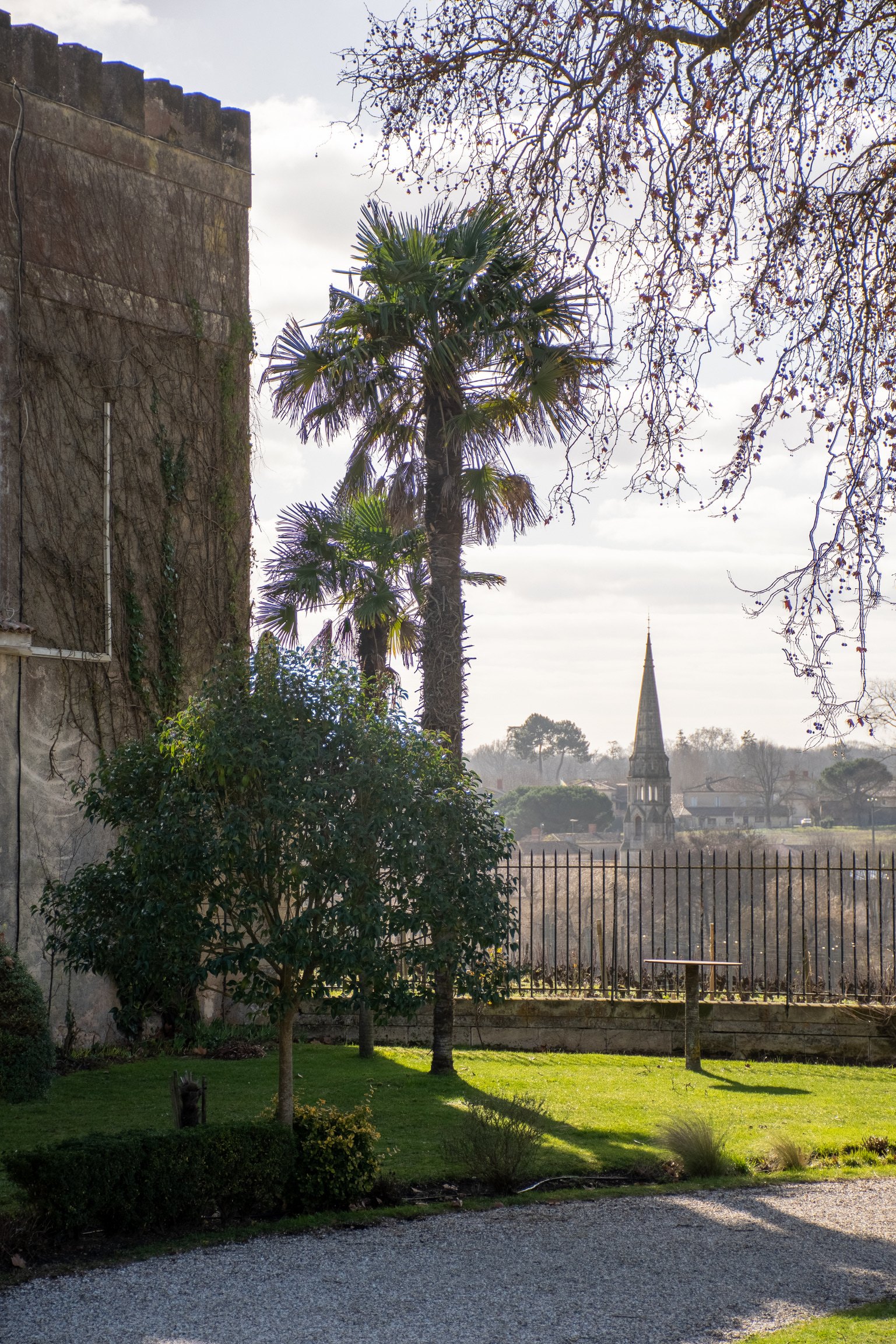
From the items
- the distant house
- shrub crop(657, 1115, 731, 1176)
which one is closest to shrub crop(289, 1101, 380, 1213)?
shrub crop(657, 1115, 731, 1176)

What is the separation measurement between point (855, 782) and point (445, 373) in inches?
2051

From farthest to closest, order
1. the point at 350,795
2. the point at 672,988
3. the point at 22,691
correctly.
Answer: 1. the point at 672,988
2. the point at 22,691
3. the point at 350,795

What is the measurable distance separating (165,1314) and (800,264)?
18.4 ft

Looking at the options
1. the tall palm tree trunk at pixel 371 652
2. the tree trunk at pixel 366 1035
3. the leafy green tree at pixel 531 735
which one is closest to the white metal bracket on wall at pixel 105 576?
the tall palm tree trunk at pixel 371 652

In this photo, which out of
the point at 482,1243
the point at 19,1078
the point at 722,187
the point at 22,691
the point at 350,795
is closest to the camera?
the point at 722,187

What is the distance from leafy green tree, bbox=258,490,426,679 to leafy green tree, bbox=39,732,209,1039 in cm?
610

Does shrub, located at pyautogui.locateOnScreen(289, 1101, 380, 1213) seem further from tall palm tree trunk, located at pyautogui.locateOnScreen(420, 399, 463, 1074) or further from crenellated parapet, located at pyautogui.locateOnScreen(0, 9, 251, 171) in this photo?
crenellated parapet, located at pyautogui.locateOnScreen(0, 9, 251, 171)

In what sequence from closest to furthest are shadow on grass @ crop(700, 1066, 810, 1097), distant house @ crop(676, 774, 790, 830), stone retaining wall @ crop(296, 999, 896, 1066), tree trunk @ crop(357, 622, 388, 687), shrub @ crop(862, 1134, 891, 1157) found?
shrub @ crop(862, 1134, 891, 1157)
shadow on grass @ crop(700, 1066, 810, 1097)
stone retaining wall @ crop(296, 999, 896, 1066)
tree trunk @ crop(357, 622, 388, 687)
distant house @ crop(676, 774, 790, 830)

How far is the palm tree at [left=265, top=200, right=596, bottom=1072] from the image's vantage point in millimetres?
12516

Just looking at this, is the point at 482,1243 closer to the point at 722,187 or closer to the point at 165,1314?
the point at 165,1314

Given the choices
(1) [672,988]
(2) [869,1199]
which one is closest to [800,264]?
(2) [869,1199]

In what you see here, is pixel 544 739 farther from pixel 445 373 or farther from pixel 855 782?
pixel 445 373

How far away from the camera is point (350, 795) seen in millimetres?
7508

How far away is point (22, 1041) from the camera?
399 inches
